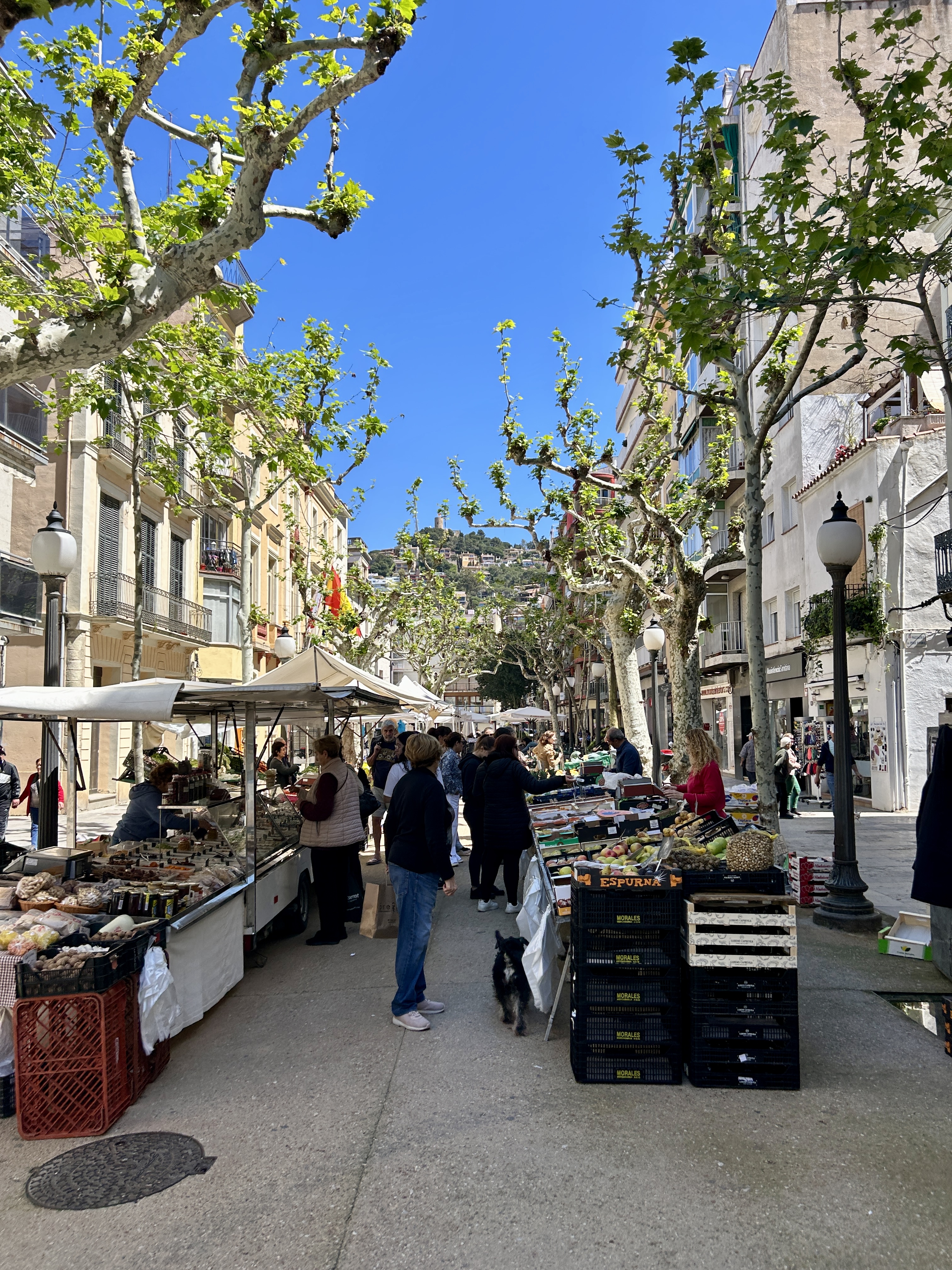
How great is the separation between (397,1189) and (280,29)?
7214 mm

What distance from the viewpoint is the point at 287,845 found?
30.1 feet

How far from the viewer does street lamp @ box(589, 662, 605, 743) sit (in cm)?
3033

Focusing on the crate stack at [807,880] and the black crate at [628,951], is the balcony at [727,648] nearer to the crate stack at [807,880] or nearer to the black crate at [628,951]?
the crate stack at [807,880]

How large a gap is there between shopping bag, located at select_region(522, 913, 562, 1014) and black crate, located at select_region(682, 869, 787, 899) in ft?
3.27

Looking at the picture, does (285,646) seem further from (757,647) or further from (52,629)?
(757,647)

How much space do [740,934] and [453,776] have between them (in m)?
8.33

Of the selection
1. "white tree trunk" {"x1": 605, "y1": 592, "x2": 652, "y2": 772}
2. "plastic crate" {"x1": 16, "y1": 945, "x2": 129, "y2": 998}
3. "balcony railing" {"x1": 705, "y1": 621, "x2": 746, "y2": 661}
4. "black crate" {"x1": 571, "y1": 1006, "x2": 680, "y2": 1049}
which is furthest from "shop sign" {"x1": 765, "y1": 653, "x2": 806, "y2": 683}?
"plastic crate" {"x1": 16, "y1": 945, "x2": 129, "y2": 998}

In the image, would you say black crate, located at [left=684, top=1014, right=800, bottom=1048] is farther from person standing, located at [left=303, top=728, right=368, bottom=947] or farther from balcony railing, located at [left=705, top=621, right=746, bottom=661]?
balcony railing, located at [left=705, top=621, right=746, bottom=661]

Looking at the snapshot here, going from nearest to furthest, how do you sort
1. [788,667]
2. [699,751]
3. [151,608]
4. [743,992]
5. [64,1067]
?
[64,1067]
[743,992]
[699,751]
[788,667]
[151,608]

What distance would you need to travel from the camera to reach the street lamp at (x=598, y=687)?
3033 cm

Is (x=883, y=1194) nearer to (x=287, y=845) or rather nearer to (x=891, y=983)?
(x=891, y=983)

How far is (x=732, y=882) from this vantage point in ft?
17.3

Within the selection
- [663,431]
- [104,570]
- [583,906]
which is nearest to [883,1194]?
[583,906]

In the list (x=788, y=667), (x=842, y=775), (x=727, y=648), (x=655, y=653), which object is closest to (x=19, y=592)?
(x=655, y=653)
